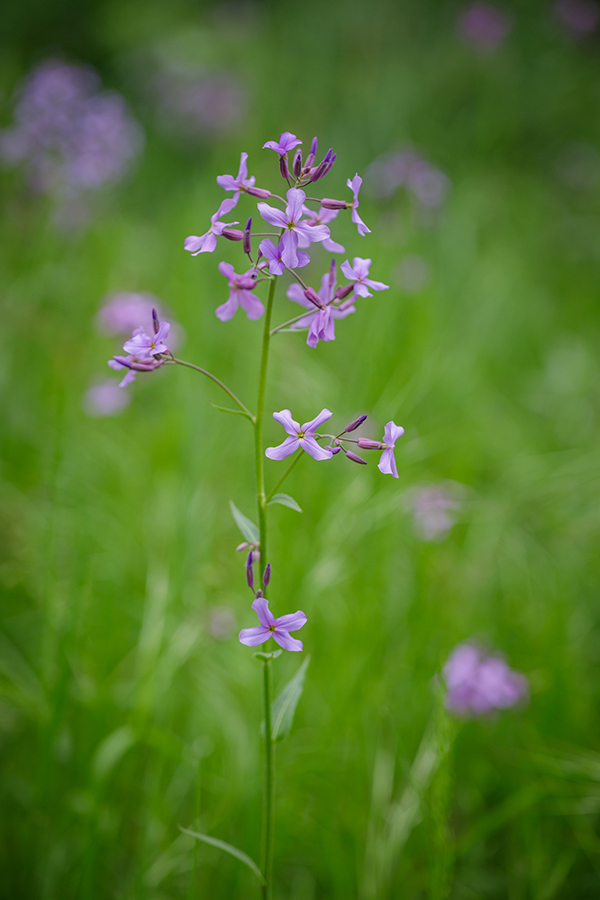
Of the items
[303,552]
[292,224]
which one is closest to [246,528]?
[292,224]

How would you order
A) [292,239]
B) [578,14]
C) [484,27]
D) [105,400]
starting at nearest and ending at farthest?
[292,239], [105,400], [484,27], [578,14]

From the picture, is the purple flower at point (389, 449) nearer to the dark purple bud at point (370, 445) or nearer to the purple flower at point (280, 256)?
the dark purple bud at point (370, 445)

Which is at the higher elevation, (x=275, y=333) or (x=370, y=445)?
(x=275, y=333)

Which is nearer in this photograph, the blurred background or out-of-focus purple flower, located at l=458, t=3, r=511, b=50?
the blurred background

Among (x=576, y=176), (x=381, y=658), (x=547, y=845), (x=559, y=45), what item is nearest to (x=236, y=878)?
(x=381, y=658)

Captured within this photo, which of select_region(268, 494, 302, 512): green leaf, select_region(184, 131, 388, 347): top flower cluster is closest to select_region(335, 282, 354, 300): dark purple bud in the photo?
select_region(184, 131, 388, 347): top flower cluster

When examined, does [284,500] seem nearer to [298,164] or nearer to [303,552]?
[298,164]

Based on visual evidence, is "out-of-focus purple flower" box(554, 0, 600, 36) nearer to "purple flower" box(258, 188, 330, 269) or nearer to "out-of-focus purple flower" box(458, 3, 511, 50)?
"out-of-focus purple flower" box(458, 3, 511, 50)

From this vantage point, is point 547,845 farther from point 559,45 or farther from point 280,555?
point 559,45
